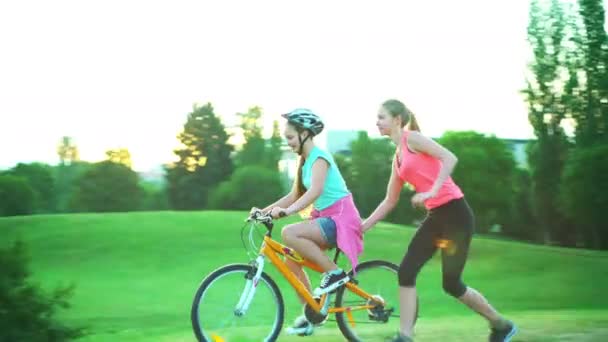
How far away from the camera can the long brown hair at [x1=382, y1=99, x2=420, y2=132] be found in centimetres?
594

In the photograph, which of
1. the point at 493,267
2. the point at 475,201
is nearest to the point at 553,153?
the point at 475,201

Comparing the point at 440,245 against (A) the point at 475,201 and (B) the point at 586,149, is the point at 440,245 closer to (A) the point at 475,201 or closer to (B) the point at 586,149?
(B) the point at 586,149

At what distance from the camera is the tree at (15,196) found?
3862 centimetres

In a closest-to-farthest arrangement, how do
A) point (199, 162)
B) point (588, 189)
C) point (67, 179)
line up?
point (588, 189) → point (67, 179) → point (199, 162)

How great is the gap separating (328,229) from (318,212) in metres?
0.19

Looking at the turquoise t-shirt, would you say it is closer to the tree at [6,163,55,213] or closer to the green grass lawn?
the green grass lawn

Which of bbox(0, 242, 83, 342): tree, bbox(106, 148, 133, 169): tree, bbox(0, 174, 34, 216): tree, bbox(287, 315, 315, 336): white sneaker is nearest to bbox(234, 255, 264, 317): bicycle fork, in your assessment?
bbox(287, 315, 315, 336): white sneaker

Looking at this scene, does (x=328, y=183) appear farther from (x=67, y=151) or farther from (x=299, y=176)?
(x=67, y=151)

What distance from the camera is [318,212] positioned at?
20.6ft

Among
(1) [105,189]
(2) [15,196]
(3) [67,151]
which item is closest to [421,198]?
(2) [15,196]

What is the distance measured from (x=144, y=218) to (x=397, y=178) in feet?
73.5

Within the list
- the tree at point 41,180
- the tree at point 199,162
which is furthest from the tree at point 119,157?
the tree at point 199,162

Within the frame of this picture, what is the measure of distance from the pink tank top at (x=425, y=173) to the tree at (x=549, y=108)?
41319 millimetres

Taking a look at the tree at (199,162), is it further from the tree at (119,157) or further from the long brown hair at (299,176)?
the long brown hair at (299,176)
